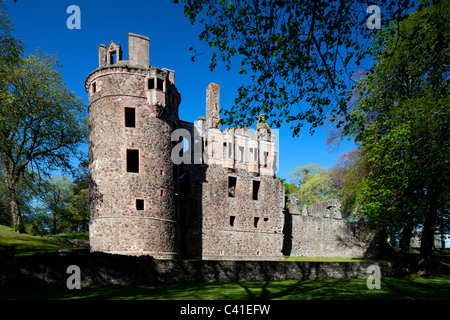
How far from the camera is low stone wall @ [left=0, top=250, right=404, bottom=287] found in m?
10.9

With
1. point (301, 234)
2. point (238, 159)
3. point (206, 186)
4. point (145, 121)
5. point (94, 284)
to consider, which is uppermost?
point (145, 121)

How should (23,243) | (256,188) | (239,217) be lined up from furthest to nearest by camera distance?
(256,188), (239,217), (23,243)

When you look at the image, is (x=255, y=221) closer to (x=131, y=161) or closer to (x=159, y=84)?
(x=131, y=161)

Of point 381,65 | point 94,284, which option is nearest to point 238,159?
point 381,65

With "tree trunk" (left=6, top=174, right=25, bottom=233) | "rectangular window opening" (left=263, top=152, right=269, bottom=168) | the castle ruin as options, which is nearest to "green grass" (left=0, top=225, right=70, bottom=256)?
"tree trunk" (left=6, top=174, right=25, bottom=233)

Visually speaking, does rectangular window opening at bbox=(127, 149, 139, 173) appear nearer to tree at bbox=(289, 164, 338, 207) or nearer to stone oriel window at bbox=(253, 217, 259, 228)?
stone oriel window at bbox=(253, 217, 259, 228)

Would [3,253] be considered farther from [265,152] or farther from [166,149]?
[265,152]

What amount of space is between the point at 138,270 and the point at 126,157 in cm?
782

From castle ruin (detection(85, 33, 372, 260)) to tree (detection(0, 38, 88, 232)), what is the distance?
5.67 meters

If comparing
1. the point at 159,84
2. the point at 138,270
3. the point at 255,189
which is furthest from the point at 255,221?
the point at 138,270

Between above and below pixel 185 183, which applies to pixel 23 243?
below

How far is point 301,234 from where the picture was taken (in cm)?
3144

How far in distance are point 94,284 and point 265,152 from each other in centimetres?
2041

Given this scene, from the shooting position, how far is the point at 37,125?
→ 78.1ft
